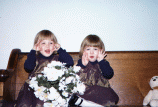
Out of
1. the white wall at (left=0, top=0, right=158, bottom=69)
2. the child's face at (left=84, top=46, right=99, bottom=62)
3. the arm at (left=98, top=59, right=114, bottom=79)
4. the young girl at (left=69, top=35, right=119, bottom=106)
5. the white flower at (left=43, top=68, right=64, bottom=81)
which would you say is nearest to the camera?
the white flower at (left=43, top=68, right=64, bottom=81)

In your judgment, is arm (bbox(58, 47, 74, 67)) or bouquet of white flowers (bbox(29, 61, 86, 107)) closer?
bouquet of white flowers (bbox(29, 61, 86, 107))

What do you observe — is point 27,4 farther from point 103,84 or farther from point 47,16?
point 103,84

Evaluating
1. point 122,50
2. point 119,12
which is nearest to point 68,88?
point 122,50

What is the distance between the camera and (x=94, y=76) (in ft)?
4.53

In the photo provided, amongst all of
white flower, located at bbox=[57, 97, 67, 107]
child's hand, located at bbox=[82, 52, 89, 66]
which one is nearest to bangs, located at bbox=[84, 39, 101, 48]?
child's hand, located at bbox=[82, 52, 89, 66]

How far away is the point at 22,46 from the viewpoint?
176cm

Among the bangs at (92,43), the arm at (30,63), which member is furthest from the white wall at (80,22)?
the arm at (30,63)

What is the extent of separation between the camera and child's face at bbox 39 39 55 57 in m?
1.46

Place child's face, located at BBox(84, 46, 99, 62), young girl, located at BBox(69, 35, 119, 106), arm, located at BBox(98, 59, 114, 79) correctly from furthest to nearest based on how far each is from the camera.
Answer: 1. child's face, located at BBox(84, 46, 99, 62)
2. arm, located at BBox(98, 59, 114, 79)
3. young girl, located at BBox(69, 35, 119, 106)

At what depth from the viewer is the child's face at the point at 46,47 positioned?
4.81ft

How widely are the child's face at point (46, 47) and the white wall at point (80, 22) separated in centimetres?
29

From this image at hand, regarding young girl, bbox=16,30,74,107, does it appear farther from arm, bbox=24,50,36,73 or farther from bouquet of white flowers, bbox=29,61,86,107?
bouquet of white flowers, bbox=29,61,86,107

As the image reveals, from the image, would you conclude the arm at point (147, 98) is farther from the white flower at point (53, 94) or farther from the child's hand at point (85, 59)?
the white flower at point (53, 94)

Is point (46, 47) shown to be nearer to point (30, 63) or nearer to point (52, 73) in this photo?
point (30, 63)
